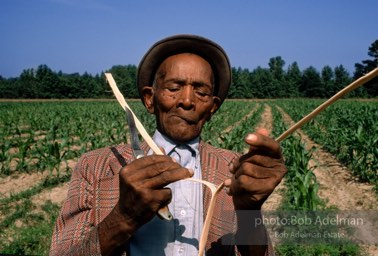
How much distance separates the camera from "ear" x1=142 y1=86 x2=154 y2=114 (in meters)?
1.95

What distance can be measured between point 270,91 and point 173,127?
264 ft

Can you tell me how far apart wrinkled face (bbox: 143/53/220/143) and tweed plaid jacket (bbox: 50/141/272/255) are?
17cm

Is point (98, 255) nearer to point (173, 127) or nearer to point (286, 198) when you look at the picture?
point (173, 127)

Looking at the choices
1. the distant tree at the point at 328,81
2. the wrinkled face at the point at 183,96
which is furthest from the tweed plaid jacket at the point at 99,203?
the distant tree at the point at 328,81

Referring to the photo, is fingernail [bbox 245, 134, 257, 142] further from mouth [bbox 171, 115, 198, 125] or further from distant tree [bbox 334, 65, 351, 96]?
distant tree [bbox 334, 65, 351, 96]

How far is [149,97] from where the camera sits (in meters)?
1.98

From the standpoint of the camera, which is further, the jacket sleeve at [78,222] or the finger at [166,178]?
the jacket sleeve at [78,222]

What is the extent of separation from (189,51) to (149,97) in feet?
1.06

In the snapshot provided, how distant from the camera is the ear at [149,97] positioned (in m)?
1.95

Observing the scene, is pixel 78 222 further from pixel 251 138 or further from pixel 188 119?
pixel 251 138

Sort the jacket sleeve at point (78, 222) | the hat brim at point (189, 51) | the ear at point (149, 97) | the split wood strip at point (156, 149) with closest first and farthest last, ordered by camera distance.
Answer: the split wood strip at point (156, 149)
the jacket sleeve at point (78, 222)
the hat brim at point (189, 51)
the ear at point (149, 97)

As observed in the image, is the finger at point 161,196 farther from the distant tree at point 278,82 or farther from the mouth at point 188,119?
the distant tree at point 278,82

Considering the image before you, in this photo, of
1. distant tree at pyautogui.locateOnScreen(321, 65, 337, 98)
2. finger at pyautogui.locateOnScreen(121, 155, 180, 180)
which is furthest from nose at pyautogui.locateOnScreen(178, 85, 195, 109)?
distant tree at pyautogui.locateOnScreen(321, 65, 337, 98)

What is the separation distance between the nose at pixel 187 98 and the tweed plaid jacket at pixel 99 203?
0.90ft
